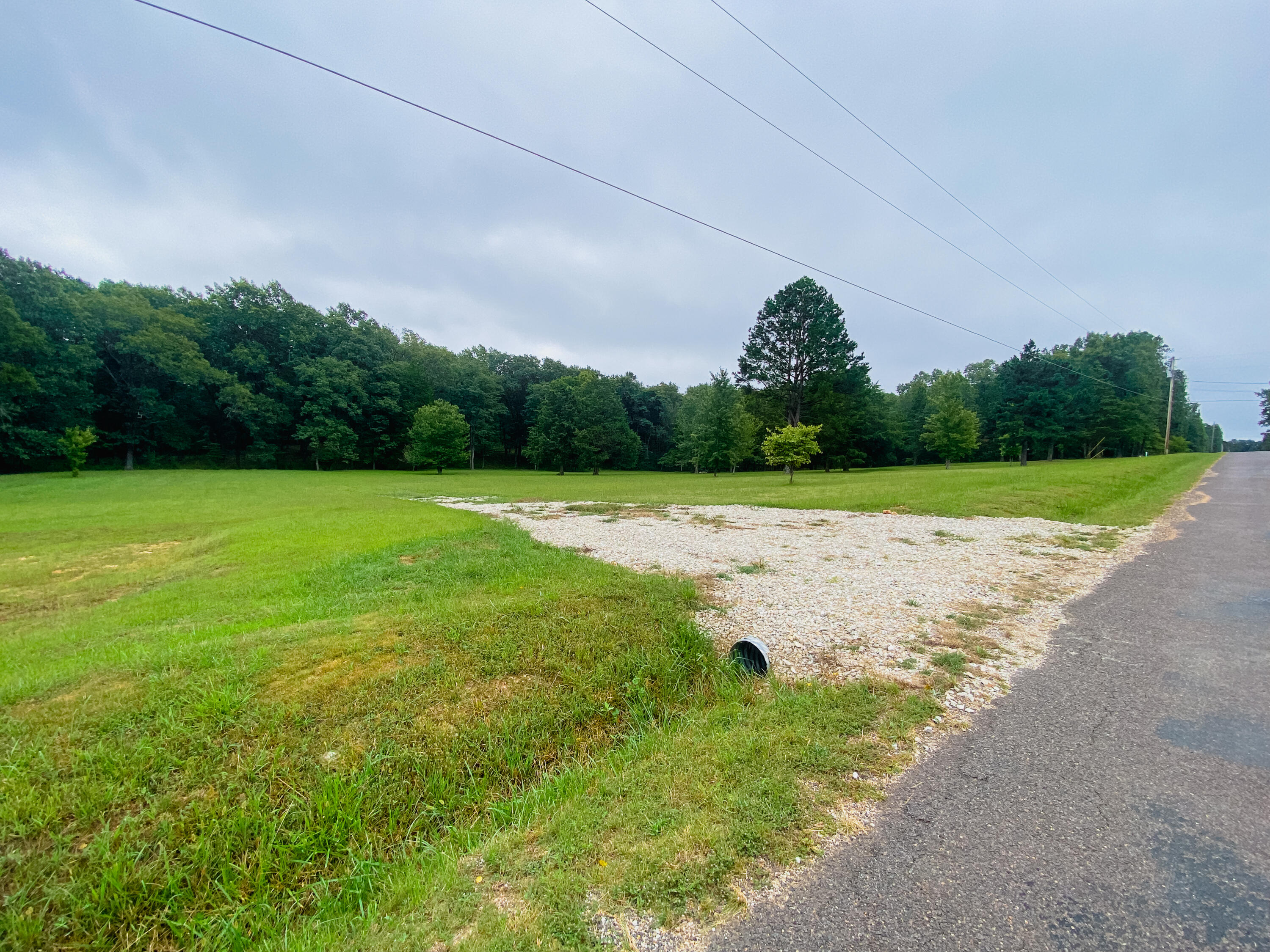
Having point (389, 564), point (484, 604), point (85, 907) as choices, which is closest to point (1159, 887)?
point (85, 907)

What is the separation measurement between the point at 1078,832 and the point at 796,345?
45.3 metres

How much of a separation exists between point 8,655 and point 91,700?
2.68 metres

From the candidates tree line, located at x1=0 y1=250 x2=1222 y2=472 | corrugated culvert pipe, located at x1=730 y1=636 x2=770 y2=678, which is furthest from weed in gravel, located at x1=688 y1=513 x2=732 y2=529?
tree line, located at x1=0 y1=250 x2=1222 y2=472

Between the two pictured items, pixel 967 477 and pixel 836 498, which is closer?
pixel 836 498

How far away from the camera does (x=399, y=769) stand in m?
3.14

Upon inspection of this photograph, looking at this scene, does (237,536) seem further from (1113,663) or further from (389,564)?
(1113,663)

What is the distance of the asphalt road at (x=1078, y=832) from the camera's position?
1.92 m

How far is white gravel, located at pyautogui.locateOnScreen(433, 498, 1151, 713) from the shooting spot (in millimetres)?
4594

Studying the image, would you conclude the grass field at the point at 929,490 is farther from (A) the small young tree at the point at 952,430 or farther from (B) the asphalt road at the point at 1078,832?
(B) the asphalt road at the point at 1078,832

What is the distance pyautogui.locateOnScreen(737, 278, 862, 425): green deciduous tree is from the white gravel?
106 feet

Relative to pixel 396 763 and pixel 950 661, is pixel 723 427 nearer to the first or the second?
pixel 950 661

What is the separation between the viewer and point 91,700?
10.9 feet

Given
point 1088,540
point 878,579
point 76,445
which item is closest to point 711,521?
point 878,579

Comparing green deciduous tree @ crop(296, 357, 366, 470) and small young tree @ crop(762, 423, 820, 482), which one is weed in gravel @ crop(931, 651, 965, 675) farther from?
green deciduous tree @ crop(296, 357, 366, 470)
